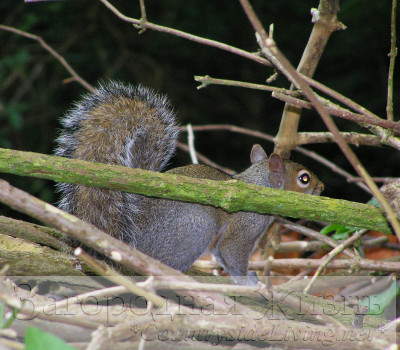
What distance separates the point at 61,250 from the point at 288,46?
280 cm

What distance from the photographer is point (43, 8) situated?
3709mm

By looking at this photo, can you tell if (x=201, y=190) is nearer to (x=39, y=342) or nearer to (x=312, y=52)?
(x=39, y=342)

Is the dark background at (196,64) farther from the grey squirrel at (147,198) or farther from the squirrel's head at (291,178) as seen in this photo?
the grey squirrel at (147,198)

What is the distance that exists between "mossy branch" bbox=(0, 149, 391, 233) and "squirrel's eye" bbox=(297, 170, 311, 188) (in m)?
0.75

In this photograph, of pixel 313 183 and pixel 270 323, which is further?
pixel 313 183

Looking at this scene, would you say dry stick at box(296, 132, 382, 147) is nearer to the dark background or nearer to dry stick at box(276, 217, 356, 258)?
dry stick at box(276, 217, 356, 258)

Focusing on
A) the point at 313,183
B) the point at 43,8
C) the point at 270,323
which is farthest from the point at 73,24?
the point at 270,323

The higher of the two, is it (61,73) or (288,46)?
(288,46)

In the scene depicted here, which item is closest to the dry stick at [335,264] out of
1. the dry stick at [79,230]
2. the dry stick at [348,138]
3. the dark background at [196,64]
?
the dry stick at [348,138]

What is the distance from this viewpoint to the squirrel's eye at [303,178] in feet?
7.20

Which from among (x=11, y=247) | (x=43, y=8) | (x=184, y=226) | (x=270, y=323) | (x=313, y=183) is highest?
(x=43, y=8)

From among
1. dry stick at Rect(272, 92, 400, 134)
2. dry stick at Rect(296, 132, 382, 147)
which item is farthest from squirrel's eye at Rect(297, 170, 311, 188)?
dry stick at Rect(272, 92, 400, 134)

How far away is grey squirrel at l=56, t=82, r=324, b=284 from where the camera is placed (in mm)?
1746

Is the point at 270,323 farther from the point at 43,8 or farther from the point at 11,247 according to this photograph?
the point at 43,8
